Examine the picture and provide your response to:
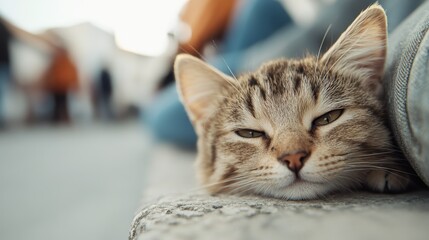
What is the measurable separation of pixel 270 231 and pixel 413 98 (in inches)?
12.0

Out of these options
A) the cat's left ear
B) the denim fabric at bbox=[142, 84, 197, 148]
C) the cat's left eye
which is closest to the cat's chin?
the cat's left eye

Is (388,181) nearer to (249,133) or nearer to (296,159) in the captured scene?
(296,159)

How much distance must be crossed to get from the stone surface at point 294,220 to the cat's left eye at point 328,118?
20 centimetres

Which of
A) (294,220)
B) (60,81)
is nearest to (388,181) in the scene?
(294,220)

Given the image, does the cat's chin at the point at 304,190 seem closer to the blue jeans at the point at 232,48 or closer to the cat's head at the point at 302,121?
the cat's head at the point at 302,121

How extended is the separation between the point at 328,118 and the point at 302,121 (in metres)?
0.06

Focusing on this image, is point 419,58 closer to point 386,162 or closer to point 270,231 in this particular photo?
point 386,162

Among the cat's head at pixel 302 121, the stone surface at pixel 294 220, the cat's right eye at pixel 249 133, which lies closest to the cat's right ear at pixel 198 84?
the cat's head at pixel 302 121

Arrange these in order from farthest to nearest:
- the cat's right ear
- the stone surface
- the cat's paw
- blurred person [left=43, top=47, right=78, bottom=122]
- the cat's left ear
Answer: blurred person [left=43, top=47, right=78, bottom=122], the cat's right ear, the cat's left ear, the cat's paw, the stone surface

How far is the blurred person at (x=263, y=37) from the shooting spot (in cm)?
136

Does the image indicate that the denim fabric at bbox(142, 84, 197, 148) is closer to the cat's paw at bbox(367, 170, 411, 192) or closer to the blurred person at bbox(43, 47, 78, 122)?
the cat's paw at bbox(367, 170, 411, 192)

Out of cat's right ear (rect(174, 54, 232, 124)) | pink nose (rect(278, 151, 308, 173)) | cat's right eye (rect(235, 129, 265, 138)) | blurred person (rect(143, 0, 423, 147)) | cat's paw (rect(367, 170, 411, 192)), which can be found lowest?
cat's paw (rect(367, 170, 411, 192))

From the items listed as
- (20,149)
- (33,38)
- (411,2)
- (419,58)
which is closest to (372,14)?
(419,58)

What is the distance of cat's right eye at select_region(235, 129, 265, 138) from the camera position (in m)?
0.85
